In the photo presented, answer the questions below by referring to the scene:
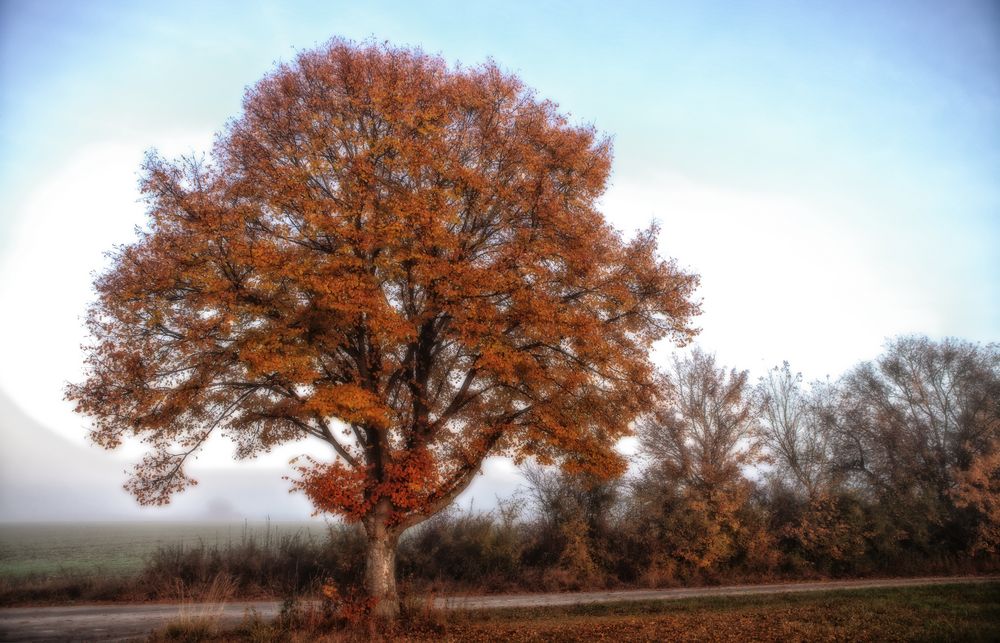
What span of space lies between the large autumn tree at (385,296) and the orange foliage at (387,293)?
0.06 meters

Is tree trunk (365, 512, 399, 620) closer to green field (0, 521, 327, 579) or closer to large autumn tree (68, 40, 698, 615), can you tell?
large autumn tree (68, 40, 698, 615)

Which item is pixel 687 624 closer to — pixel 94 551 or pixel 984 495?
pixel 984 495

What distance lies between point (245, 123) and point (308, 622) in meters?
12.0

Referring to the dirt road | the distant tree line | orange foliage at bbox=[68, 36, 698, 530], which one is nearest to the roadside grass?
the dirt road

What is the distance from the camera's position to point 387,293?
15.5 metres

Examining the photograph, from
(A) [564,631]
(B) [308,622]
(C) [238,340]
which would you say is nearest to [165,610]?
(B) [308,622]

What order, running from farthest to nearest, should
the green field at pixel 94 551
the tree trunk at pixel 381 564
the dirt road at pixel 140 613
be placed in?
the green field at pixel 94 551
the tree trunk at pixel 381 564
the dirt road at pixel 140 613

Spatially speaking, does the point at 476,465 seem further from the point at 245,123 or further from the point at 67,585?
the point at 67,585

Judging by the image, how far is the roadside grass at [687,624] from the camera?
11.0 meters

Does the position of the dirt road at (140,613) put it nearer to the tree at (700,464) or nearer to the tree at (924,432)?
the tree at (700,464)

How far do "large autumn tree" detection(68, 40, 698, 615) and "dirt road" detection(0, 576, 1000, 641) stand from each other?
2.93 metres

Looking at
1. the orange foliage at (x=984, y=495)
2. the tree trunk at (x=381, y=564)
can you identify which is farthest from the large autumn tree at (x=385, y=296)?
the orange foliage at (x=984, y=495)

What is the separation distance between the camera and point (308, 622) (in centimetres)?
1179

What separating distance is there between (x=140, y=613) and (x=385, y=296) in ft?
36.7
